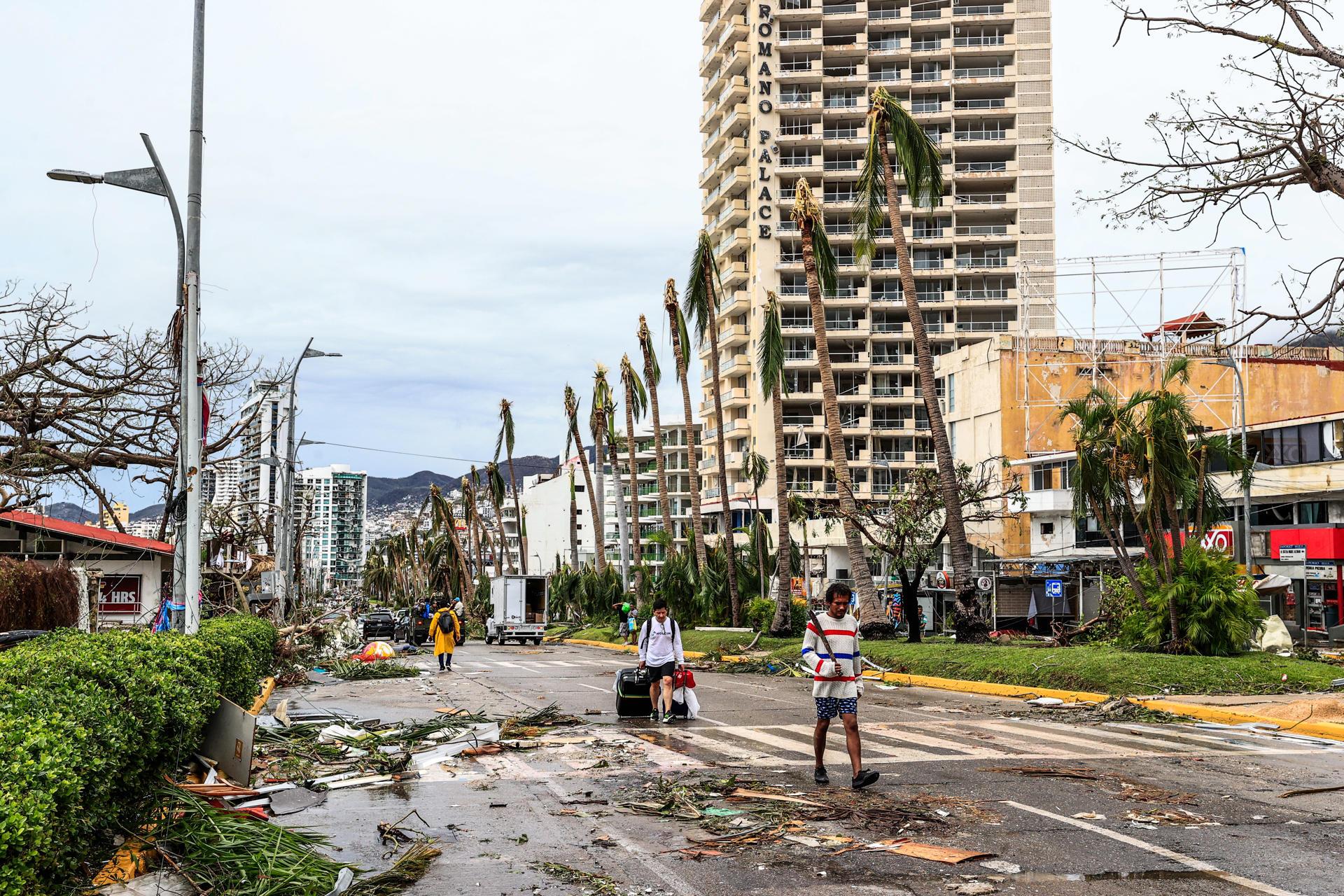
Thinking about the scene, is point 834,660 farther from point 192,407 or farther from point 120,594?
point 120,594

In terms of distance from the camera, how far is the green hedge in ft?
17.5

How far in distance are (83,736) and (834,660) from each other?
6612mm

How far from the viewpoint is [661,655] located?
55.3 ft

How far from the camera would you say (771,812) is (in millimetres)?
9453

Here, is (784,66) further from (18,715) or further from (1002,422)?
(18,715)

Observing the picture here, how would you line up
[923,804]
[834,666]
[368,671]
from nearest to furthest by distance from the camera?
[923,804], [834,666], [368,671]

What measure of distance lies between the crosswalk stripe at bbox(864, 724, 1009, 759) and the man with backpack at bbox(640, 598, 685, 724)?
2.82 meters

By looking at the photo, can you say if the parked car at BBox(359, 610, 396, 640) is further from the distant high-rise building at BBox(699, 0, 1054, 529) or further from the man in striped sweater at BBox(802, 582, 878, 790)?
the man in striped sweater at BBox(802, 582, 878, 790)

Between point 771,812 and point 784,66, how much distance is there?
3418 inches

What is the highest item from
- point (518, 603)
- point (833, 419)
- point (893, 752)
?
point (833, 419)

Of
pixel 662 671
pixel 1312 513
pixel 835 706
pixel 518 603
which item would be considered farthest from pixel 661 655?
pixel 518 603

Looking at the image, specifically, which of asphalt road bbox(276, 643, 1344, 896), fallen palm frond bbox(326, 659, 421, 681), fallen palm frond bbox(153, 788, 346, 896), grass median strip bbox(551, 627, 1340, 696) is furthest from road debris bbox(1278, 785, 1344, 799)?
fallen palm frond bbox(326, 659, 421, 681)

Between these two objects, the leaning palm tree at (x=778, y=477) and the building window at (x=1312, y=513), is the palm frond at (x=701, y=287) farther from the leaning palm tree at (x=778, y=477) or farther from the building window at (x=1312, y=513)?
the building window at (x=1312, y=513)

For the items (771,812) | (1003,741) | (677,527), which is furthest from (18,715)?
(677,527)
